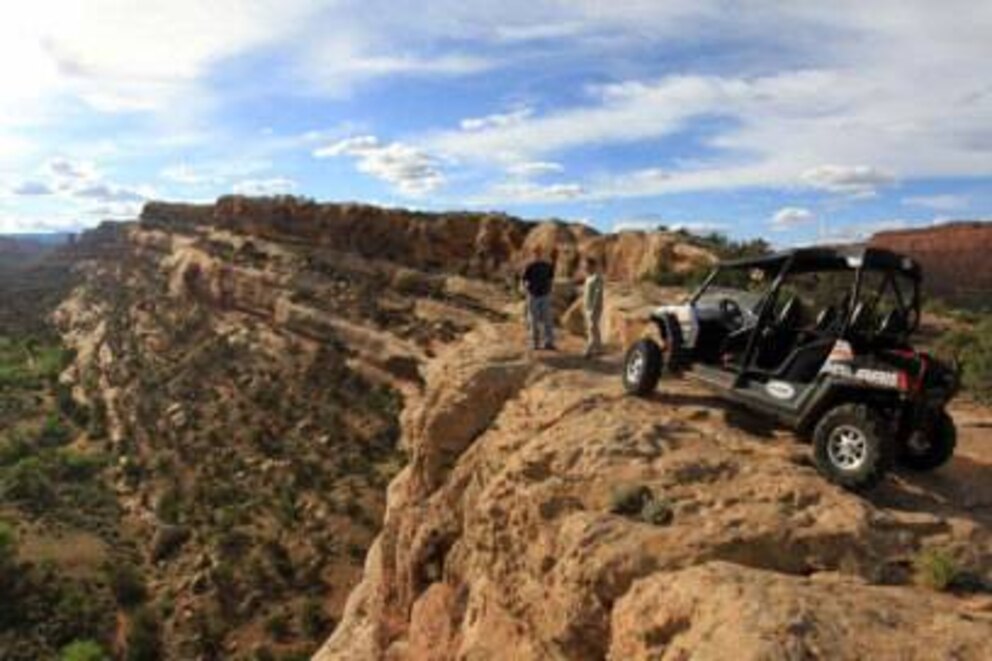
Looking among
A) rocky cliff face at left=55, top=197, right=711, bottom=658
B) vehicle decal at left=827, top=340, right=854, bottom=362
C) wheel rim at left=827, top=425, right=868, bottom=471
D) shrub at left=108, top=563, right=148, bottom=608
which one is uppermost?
vehicle decal at left=827, top=340, right=854, bottom=362

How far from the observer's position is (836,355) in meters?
9.10

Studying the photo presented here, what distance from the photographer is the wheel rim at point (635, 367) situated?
Answer: 11500mm

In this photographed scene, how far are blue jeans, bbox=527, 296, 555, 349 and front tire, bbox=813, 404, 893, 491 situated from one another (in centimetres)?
635

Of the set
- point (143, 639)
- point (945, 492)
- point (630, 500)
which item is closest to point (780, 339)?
point (945, 492)

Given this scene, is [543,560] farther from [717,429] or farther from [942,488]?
[942,488]

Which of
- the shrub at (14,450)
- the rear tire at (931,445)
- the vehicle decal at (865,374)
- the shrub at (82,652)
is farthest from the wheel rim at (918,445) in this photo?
the shrub at (14,450)

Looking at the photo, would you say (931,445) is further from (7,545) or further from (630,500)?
(7,545)

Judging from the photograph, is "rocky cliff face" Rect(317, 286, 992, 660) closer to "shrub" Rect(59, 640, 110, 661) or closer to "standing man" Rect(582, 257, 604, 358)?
"standing man" Rect(582, 257, 604, 358)

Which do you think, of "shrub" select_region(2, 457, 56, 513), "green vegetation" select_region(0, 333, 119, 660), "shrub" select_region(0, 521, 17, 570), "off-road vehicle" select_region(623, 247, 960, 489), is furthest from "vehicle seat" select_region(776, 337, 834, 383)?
"shrub" select_region(2, 457, 56, 513)

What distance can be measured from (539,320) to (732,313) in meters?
3.83

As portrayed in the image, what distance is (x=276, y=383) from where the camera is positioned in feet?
144

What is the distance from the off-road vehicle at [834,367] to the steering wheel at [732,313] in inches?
0.6

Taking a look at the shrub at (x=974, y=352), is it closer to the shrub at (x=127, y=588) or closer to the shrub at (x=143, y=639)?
the shrub at (x=143, y=639)

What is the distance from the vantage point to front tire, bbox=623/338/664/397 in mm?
11375
